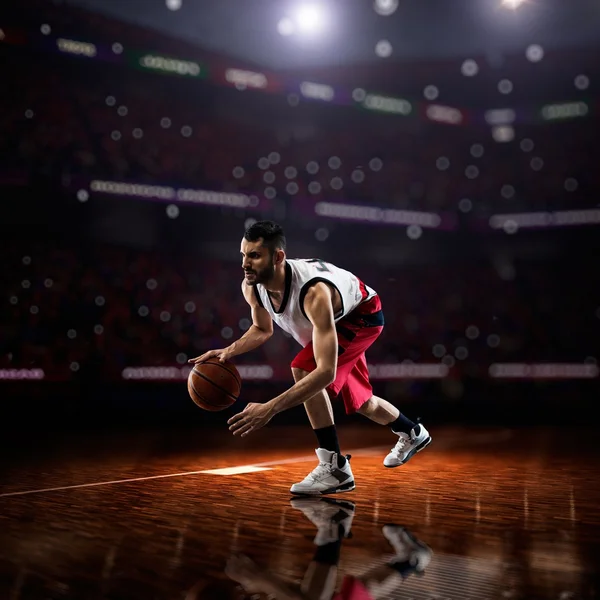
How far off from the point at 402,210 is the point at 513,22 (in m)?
5.09

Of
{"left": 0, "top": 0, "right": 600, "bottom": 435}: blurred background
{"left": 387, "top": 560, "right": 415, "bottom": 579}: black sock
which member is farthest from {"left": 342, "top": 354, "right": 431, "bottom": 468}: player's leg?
{"left": 0, "top": 0, "right": 600, "bottom": 435}: blurred background

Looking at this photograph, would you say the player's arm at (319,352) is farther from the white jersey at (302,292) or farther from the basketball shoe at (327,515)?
the basketball shoe at (327,515)

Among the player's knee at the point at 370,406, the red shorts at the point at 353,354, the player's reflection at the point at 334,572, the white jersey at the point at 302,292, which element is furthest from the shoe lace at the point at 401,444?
the player's reflection at the point at 334,572

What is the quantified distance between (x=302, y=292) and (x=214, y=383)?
0.86 metres

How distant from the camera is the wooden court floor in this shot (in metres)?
2.20

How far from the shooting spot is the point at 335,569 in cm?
237

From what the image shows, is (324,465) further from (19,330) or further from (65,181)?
(65,181)

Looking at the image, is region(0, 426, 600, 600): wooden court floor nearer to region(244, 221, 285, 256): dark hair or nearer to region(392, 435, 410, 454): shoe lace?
region(392, 435, 410, 454): shoe lace

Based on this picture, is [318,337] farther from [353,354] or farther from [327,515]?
[327,515]

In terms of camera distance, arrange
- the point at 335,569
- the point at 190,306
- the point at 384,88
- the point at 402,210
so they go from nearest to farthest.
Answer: the point at 335,569 < the point at 190,306 < the point at 402,210 < the point at 384,88

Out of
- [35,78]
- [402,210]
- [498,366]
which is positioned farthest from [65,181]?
[498,366]

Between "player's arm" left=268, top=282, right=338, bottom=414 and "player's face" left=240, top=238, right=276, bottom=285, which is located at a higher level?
"player's face" left=240, top=238, right=276, bottom=285

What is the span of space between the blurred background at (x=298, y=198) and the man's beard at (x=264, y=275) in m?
6.20

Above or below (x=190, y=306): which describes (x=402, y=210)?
above
